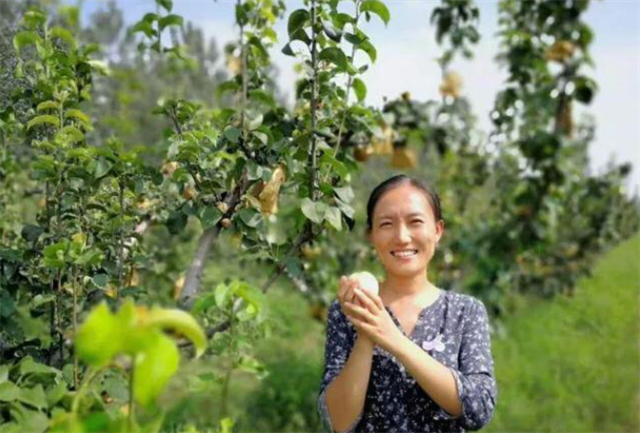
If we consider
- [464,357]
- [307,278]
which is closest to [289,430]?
[307,278]

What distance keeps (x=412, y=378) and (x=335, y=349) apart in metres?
0.12

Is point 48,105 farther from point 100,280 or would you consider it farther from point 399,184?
point 399,184

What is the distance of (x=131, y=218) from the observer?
4.61 ft

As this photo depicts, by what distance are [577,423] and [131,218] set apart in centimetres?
256

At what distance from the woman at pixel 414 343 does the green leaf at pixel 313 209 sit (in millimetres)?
210

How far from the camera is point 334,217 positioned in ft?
4.63

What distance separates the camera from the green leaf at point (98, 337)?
43cm

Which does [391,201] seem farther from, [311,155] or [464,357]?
[311,155]

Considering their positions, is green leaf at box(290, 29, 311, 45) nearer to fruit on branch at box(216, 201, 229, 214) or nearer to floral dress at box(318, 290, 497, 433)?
fruit on branch at box(216, 201, 229, 214)

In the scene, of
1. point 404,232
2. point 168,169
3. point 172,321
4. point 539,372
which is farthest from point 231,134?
point 539,372

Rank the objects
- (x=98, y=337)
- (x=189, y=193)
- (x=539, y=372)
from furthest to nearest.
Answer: (x=539, y=372) → (x=189, y=193) → (x=98, y=337)

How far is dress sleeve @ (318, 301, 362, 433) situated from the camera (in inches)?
42.9

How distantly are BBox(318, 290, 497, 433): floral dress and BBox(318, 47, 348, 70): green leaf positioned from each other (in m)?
0.51

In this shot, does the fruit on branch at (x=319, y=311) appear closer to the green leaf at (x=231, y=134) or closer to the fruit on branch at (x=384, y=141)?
the fruit on branch at (x=384, y=141)
